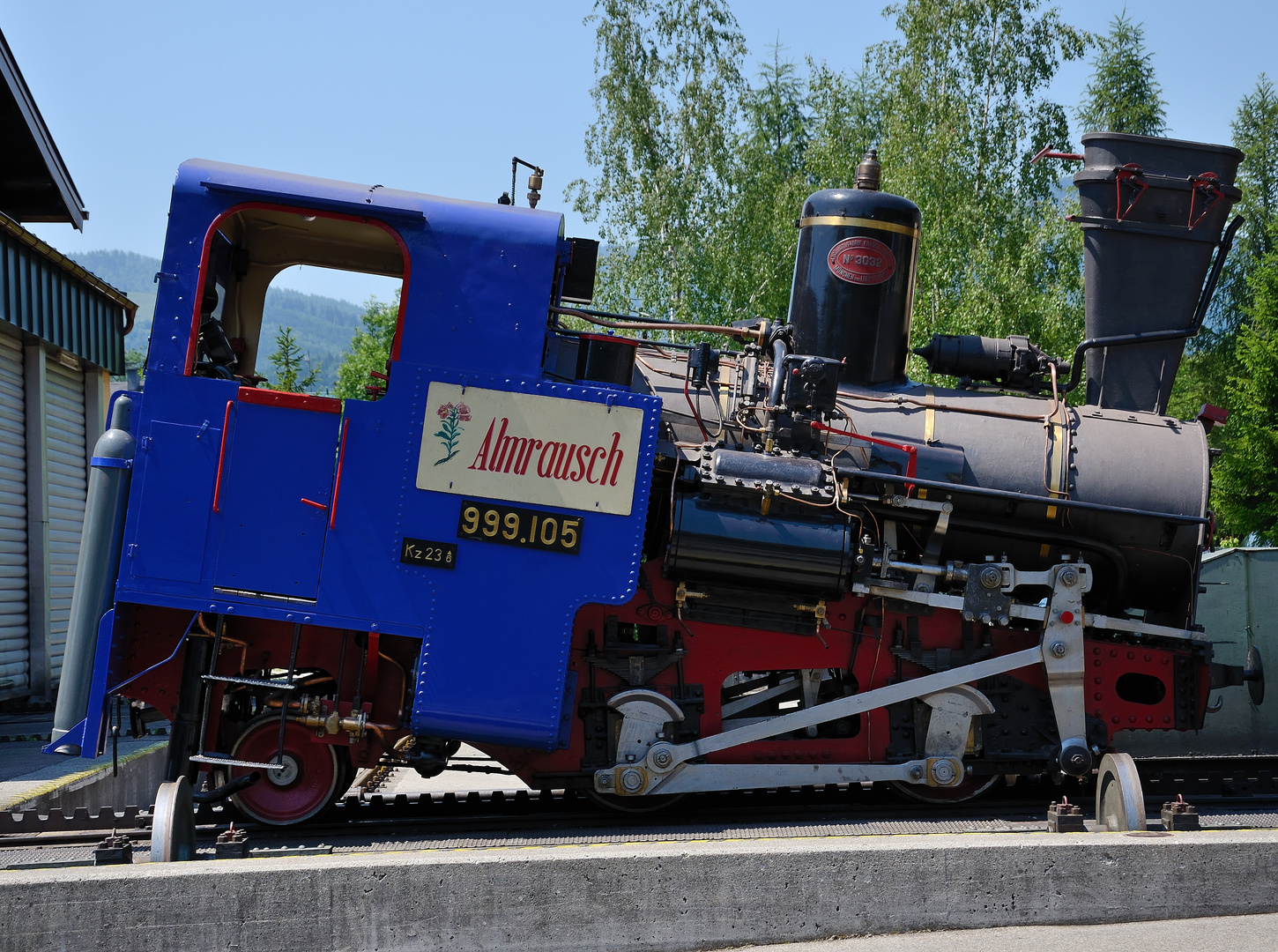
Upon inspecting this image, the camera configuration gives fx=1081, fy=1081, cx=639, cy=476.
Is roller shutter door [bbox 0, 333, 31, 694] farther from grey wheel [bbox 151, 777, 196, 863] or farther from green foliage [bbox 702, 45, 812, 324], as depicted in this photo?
green foliage [bbox 702, 45, 812, 324]

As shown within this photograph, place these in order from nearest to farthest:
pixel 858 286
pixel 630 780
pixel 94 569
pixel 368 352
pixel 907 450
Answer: pixel 94 569, pixel 630 780, pixel 907 450, pixel 858 286, pixel 368 352

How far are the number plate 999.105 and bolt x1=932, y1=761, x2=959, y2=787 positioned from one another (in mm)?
2176

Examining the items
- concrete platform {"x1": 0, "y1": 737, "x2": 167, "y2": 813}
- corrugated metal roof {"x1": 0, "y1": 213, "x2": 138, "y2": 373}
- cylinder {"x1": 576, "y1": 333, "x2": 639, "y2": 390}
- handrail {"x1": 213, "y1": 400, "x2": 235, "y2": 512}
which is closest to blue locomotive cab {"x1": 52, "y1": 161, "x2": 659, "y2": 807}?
handrail {"x1": 213, "y1": 400, "x2": 235, "y2": 512}

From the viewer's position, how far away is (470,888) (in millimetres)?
4090

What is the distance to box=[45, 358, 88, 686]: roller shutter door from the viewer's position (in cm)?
1103

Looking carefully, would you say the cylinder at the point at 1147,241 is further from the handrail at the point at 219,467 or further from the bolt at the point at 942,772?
the handrail at the point at 219,467

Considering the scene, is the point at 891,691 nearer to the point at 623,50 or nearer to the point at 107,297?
the point at 107,297

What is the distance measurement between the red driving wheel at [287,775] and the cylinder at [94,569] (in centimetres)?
79

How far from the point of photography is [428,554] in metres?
4.99

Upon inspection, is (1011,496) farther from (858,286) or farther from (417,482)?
(417,482)

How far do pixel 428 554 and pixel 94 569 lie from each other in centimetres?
149

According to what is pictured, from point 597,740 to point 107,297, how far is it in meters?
9.40

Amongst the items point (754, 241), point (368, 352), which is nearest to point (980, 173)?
point (754, 241)

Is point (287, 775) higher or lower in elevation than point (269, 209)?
lower
